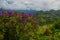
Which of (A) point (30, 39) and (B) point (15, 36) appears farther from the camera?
(A) point (30, 39)

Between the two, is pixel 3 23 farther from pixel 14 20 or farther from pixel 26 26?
pixel 26 26

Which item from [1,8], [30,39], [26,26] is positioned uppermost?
[1,8]

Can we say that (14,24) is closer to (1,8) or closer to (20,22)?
(20,22)

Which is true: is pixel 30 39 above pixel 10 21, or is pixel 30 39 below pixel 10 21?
below

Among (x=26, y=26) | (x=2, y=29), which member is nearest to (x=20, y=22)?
(x=26, y=26)

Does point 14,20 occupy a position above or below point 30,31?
above

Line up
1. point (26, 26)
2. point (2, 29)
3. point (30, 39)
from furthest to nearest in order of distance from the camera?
1. point (30, 39)
2. point (26, 26)
3. point (2, 29)

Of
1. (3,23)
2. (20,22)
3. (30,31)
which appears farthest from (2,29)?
(30,31)

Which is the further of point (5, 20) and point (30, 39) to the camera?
point (30, 39)

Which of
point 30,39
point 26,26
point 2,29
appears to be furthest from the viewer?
point 30,39
